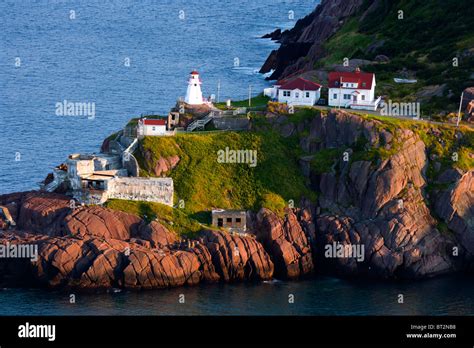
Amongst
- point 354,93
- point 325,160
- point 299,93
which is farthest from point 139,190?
point 354,93

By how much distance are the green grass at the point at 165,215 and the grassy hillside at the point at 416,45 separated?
27.8 meters

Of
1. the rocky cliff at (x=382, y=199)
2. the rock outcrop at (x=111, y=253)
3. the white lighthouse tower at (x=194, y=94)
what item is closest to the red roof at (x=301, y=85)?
the rocky cliff at (x=382, y=199)

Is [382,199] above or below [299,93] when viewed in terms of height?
below

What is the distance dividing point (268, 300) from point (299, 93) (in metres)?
27.9

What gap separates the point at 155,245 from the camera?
113 metres

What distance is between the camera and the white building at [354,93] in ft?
430

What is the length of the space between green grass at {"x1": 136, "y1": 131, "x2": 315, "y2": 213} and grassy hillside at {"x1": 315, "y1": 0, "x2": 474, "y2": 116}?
16.5 m

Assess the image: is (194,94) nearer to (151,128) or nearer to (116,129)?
(151,128)

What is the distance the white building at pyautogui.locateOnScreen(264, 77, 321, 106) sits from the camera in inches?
5133

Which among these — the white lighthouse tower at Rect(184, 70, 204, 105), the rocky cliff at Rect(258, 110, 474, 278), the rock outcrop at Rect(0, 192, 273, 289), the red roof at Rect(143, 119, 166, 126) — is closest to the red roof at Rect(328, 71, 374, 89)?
the rocky cliff at Rect(258, 110, 474, 278)

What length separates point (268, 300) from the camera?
10925cm

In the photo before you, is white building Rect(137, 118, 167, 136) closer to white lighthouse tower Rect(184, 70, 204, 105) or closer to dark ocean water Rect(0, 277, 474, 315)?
white lighthouse tower Rect(184, 70, 204, 105)

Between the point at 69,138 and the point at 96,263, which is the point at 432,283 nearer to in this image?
the point at 96,263

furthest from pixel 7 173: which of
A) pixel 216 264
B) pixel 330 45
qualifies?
pixel 330 45
